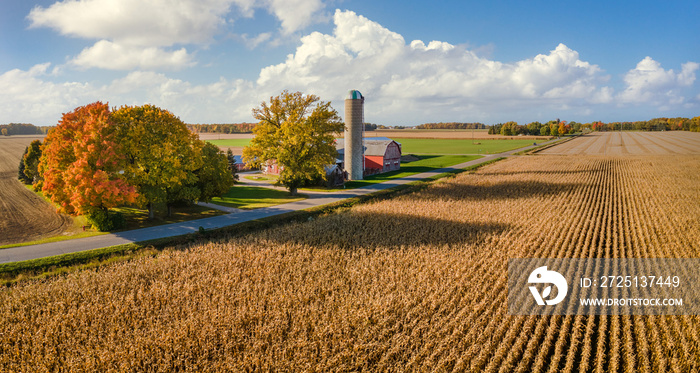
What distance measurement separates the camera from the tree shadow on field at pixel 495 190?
36.9 m

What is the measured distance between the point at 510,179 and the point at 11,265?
48458mm

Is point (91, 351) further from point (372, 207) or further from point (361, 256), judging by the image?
point (372, 207)

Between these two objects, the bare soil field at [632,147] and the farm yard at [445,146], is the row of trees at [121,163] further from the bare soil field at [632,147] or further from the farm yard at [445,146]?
the bare soil field at [632,147]

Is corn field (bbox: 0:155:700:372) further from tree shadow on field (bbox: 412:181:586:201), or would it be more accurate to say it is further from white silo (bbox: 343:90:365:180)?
white silo (bbox: 343:90:365:180)

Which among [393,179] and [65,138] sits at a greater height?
[65,138]

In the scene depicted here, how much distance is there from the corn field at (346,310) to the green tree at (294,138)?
45.9 feet

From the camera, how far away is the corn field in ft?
36.2

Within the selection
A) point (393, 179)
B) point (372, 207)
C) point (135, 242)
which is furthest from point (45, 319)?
point (393, 179)

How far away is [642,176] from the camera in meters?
49.9

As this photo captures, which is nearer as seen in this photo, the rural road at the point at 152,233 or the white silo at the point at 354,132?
the rural road at the point at 152,233

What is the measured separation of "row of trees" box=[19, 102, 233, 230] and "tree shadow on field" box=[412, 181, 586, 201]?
68.9 feet

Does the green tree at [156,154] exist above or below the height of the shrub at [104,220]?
above

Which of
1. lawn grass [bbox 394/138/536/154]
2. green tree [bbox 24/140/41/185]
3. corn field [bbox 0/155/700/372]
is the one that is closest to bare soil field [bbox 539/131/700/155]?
lawn grass [bbox 394/138/536/154]

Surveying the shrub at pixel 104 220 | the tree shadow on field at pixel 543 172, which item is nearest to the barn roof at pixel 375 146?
the tree shadow on field at pixel 543 172
